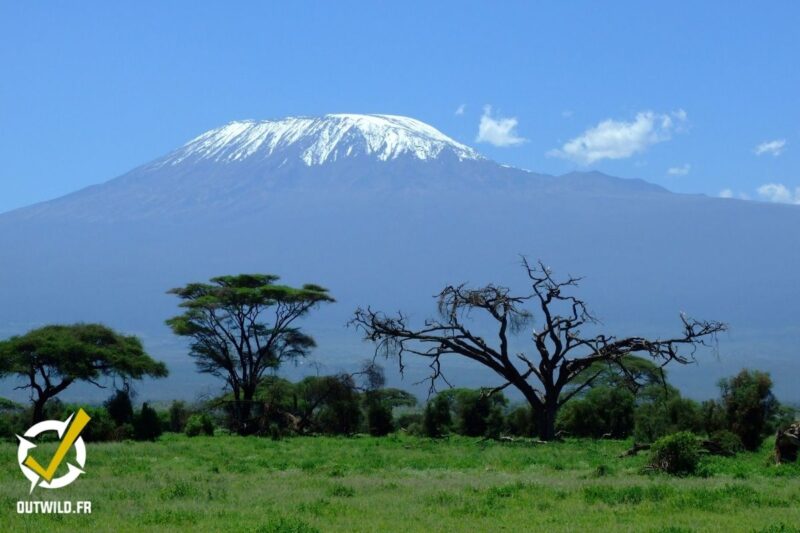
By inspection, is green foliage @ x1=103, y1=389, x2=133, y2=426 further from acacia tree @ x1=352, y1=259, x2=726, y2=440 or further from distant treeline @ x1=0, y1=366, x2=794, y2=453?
acacia tree @ x1=352, y1=259, x2=726, y2=440

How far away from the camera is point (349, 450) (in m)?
31.7

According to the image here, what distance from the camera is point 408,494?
1925cm

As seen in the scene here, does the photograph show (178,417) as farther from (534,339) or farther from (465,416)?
(534,339)

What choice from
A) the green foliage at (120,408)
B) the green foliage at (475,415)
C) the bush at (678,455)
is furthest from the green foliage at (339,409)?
the bush at (678,455)

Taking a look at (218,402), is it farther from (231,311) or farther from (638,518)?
(638,518)

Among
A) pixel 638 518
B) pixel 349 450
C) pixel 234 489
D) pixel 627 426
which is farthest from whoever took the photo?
pixel 627 426

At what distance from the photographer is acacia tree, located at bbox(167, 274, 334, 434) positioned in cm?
4866

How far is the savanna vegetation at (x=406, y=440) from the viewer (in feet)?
55.8

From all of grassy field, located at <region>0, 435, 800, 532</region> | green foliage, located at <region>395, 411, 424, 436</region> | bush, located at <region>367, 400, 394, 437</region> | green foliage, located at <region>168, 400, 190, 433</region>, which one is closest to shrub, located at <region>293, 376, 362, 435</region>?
bush, located at <region>367, 400, 394, 437</region>

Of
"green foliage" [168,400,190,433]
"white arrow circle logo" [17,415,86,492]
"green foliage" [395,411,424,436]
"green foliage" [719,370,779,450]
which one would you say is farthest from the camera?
"green foliage" [168,400,190,433]

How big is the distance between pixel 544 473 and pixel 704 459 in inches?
172

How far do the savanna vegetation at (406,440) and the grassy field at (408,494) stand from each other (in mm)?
68

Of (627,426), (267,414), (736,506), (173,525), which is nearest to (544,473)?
(736,506)

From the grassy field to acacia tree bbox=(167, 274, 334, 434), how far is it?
2068cm
